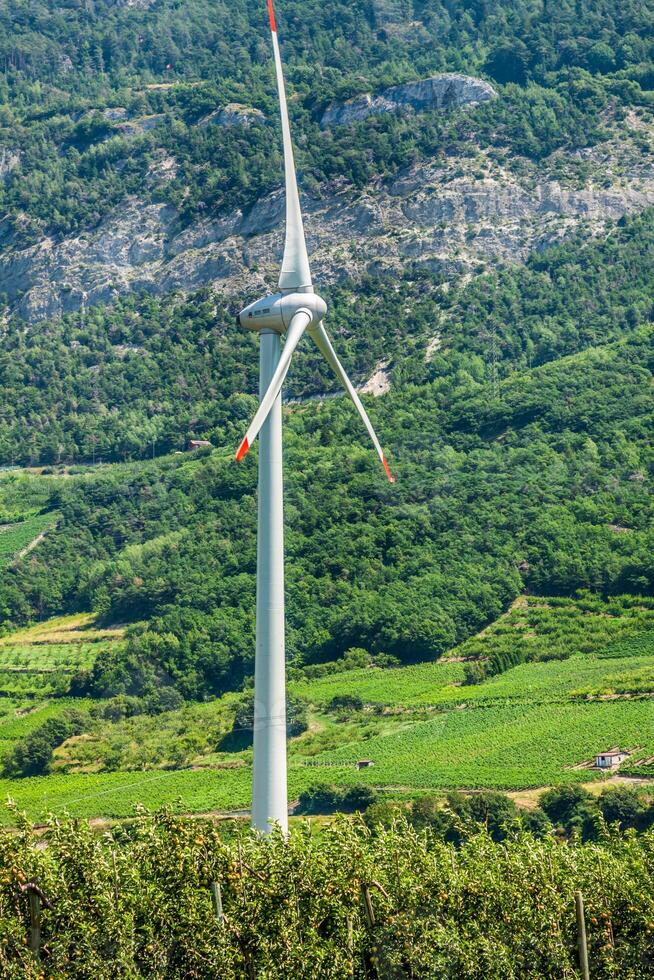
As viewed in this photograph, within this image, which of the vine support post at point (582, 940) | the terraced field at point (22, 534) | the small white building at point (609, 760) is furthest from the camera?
the terraced field at point (22, 534)

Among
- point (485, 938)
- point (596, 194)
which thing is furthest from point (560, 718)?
point (596, 194)

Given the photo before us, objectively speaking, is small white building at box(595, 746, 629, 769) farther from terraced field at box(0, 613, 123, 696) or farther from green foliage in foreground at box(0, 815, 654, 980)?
terraced field at box(0, 613, 123, 696)

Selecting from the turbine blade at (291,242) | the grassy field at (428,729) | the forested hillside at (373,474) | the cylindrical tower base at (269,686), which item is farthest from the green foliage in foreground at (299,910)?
the forested hillside at (373,474)

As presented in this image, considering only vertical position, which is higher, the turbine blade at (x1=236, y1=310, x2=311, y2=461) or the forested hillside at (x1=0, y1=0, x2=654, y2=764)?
the turbine blade at (x1=236, y1=310, x2=311, y2=461)

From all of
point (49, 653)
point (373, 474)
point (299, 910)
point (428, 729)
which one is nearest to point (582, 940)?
point (299, 910)

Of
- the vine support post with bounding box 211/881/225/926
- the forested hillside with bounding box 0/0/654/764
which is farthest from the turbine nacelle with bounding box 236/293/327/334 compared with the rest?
the forested hillside with bounding box 0/0/654/764

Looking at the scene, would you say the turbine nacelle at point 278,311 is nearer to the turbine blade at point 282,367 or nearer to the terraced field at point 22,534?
the turbine blade at point 282,367
